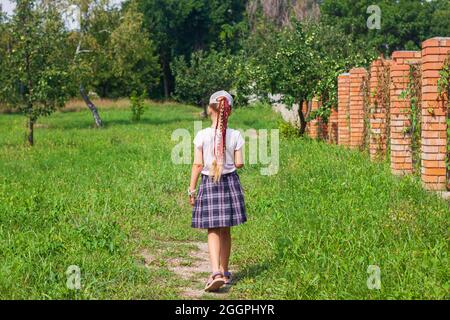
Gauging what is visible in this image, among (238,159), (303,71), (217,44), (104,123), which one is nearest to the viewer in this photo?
(238,159)

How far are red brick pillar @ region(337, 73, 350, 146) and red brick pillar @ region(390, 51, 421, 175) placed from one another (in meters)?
5.21

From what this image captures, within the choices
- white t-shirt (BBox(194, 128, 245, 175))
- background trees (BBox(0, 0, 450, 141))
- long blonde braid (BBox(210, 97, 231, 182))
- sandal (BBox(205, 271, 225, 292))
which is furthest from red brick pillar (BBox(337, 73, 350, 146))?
sandal (BBox(205, 271, 225, 292))

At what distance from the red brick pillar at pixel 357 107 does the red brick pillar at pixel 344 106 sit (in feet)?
3.52

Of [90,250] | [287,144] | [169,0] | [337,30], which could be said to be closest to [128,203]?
[90,250]

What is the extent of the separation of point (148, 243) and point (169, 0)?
51.4m

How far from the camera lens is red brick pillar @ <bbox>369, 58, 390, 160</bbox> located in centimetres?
1269

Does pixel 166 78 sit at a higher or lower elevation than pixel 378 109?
higher

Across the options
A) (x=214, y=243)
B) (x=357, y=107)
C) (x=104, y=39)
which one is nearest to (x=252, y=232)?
(x=214, y=243)

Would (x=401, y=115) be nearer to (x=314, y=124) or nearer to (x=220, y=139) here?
(x=220, y=139)

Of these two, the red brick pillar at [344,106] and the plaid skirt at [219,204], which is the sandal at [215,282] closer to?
the plaid skirt at [219,204]

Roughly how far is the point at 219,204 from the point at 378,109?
25.4 feet

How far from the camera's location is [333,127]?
1886cm

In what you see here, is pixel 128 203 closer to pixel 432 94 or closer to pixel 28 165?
pixel 432 94

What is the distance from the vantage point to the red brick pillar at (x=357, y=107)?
48.4 feet
